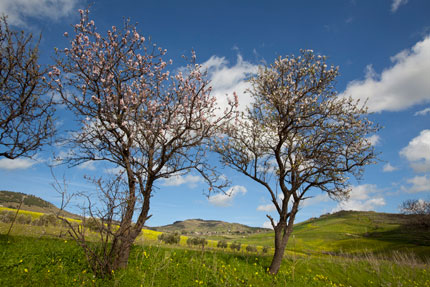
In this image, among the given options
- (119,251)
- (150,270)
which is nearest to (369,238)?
(150,270)

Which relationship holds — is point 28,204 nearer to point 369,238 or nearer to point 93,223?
point 93,223

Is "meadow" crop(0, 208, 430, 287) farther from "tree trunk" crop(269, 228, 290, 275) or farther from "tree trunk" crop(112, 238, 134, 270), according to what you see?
"tree trunk" crop(269, 228, 290, 275)

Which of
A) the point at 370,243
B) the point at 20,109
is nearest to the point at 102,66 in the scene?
the point at 20,109

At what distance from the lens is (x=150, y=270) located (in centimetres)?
1136

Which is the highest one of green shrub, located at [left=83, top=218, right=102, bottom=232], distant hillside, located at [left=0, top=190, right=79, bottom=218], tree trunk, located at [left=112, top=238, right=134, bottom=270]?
distant hillside, located at [left=0, top=190, right=79, bottom=218]

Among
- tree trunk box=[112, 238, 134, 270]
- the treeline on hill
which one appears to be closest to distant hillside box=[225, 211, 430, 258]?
tree trunk box=[112, 238, 134, 270]

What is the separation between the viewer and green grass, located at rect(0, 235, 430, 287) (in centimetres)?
941

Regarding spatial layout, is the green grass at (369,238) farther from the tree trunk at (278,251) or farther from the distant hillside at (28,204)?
the distant hillside at (28,204)

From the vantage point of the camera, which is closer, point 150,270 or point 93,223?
point 93,223

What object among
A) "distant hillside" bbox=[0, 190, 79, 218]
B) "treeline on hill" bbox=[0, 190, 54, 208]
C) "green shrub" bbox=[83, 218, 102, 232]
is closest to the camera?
"green shrub" bbox=[83, 218, 102, 232]

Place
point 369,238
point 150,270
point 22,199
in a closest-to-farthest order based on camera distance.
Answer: point 150,270 < point 22,199 < point 369,238

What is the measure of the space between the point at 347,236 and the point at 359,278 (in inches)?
3146

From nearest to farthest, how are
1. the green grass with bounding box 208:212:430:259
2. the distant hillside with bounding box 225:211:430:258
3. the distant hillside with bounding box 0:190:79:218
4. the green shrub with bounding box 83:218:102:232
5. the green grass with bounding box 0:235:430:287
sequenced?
the green shrub with bounding box 83:218:102:232 → the distant hillside with bounding box 0:190:79:218 → the green grass with bounding box 0:235:430:287 → the green grass with bounding box 208:212:430:259 → the distant hillside with bounding box 225:211:430:258

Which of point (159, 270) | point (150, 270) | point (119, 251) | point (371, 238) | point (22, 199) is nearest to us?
point (119, 251)
